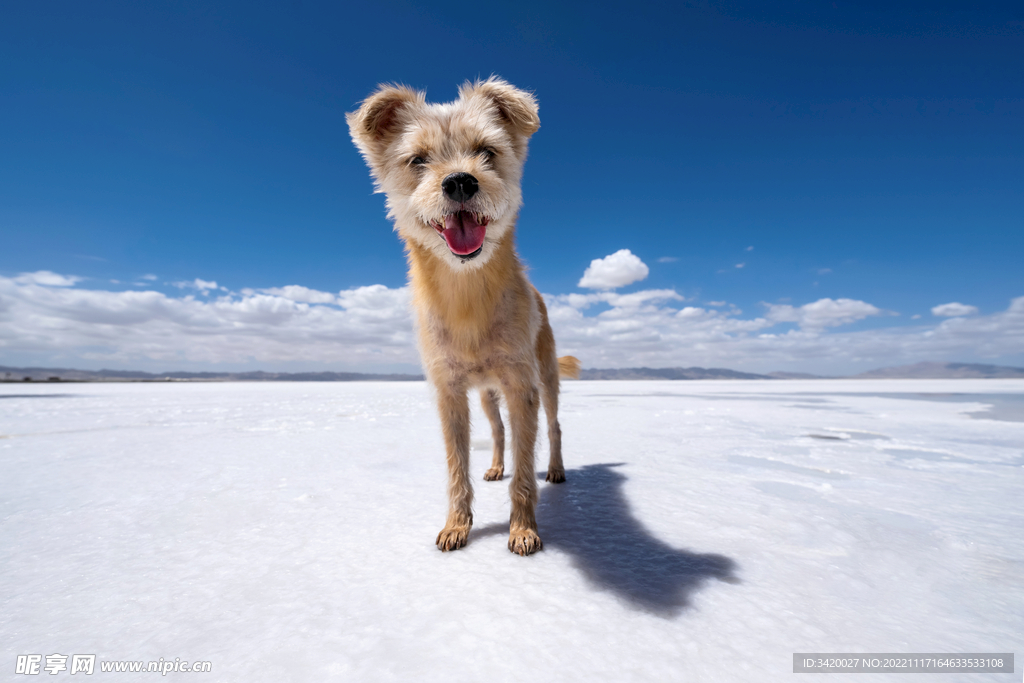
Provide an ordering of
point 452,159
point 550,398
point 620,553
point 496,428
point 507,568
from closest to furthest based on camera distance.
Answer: point 507,568, point 620,553, point 452,159, point 550,398, point 496,428

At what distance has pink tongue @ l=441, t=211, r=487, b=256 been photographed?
247cm

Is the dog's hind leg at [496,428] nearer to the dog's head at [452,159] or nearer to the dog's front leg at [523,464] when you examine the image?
the dog's front leg at [523,464]

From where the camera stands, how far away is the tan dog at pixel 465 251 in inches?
98.7

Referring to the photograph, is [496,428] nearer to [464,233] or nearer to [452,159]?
[464,233]

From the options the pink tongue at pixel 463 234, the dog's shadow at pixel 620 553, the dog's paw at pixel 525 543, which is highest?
the pink tongue at pixel 463 234

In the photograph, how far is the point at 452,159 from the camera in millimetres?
2652

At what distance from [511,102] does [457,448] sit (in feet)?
8.09

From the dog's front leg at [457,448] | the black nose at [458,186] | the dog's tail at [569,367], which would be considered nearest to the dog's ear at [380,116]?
the black nose at [458,186]

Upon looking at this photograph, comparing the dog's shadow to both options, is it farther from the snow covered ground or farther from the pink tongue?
the pink tongue

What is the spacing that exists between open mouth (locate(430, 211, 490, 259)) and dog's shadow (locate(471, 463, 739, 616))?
5.97 feet

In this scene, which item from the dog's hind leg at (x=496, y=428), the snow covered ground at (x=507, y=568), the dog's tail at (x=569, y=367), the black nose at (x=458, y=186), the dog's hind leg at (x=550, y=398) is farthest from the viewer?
Result: the dog's tail at (x=569, y=367)

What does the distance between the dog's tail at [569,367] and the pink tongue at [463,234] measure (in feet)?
11.5

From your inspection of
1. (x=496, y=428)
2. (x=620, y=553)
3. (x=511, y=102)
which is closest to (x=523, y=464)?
(x=620, y=553)

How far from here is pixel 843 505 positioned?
3041 mm
